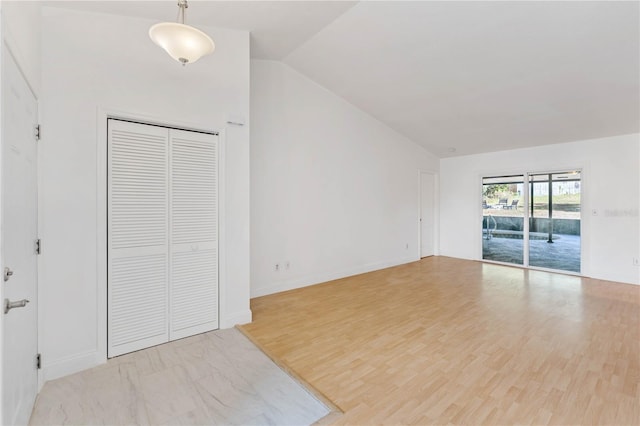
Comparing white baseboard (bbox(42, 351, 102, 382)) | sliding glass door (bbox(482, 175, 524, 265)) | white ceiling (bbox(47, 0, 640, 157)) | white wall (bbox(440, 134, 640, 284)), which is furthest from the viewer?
sliding glass door (bbox(482, 175, 524, 265))

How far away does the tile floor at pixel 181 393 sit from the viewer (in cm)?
181

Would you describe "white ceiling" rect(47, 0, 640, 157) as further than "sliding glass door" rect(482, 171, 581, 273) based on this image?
No

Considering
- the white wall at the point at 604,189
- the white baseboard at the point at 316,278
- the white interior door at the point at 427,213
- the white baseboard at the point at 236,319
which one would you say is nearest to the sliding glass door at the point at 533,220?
the white wall at the point at 604,189

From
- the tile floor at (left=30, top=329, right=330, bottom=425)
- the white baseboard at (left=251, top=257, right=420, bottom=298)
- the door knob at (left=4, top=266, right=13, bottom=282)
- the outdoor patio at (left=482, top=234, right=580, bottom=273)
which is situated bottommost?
the tile floor at (left=30, top=329, right=330, bottom=425)

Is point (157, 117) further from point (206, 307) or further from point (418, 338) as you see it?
Answer: point (418, 338)

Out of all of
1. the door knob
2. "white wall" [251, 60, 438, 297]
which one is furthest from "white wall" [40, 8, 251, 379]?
"white wall" [251, 60, 438, 297]

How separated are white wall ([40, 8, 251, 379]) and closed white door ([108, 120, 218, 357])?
115mm

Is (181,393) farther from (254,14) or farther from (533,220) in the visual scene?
(533,220)

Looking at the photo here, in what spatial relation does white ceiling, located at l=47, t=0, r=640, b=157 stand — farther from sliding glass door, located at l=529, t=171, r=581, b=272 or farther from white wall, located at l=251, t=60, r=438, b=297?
sliding glass door, located at l=529, t=171, r=581, b=272

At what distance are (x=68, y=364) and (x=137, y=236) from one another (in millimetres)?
1104

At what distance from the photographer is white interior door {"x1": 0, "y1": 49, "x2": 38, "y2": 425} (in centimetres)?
138

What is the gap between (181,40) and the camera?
69.9 inches

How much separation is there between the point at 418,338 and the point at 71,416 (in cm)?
280

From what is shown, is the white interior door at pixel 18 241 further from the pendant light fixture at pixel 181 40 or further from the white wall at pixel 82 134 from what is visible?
the pendant light fixture at pixel 181 40
